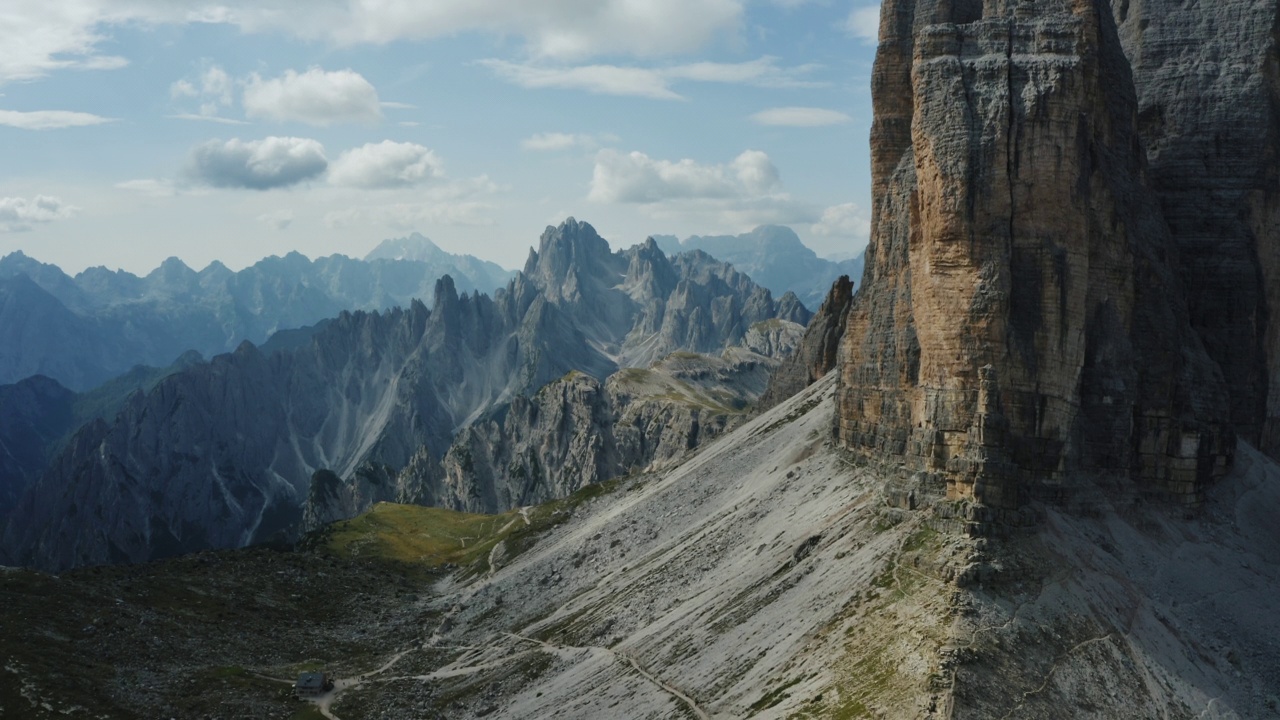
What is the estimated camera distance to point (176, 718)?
6181cm

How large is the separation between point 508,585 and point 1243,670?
61.1 meters

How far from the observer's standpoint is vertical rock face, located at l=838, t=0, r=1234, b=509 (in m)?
55.8

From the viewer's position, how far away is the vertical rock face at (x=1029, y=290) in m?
55.8

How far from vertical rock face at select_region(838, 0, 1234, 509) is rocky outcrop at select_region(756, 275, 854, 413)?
143ft

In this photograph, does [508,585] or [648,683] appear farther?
[508,585]

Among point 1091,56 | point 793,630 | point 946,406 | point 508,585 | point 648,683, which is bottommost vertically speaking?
point 508,585

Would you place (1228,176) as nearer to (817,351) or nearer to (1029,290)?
(1029,290)

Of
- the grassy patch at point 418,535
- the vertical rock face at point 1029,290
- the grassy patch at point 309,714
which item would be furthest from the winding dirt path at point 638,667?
the grassy patch at point 418,535

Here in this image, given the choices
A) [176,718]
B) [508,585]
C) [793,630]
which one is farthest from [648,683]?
[508,585]

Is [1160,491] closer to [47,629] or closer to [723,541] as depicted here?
[723,541]

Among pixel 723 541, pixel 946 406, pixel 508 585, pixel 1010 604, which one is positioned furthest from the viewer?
pixel 508 585

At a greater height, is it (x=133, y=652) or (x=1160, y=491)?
(x=1160, y=491)

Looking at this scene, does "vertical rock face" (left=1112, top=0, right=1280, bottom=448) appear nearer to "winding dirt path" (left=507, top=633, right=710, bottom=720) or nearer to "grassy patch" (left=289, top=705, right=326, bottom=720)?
"winding dirt path" (left=507, top=633, right=710, bottom=720)

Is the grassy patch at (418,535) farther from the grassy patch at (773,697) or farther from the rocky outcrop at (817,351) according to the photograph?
the grassy patch at (773,697)
